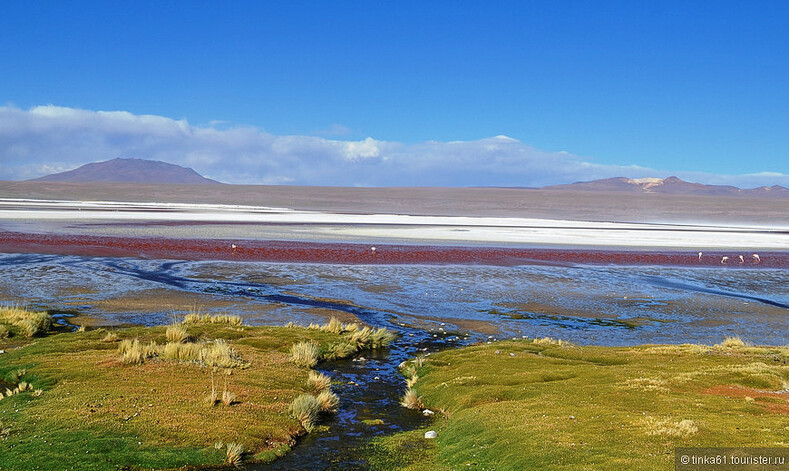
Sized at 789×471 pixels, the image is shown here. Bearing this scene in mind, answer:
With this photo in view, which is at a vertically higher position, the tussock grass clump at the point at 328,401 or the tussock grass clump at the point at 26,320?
the tussock grass clump at the point at 26,320

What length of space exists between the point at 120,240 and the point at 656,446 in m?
39.9

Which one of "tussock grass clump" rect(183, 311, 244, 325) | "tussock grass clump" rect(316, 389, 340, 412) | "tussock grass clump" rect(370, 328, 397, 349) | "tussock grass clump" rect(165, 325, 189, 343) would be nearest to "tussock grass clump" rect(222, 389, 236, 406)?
"tussock grass clump" rect(316, 389, 340, 412)

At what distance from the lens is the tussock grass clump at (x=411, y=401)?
12.1 meters

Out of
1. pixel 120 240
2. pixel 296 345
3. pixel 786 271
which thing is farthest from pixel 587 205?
pixel 296 345

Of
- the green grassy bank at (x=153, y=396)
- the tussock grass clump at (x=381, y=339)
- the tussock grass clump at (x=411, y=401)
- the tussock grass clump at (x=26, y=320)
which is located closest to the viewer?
the green grassy bank at (x=153, y=396)

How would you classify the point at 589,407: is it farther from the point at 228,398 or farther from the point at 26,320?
the point at 26,320

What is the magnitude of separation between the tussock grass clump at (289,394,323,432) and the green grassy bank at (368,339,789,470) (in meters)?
1.30

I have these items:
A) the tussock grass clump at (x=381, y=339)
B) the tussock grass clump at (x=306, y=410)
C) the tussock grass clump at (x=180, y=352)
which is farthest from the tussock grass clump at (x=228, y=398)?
the tussock grass clump at (x=381, y=339)

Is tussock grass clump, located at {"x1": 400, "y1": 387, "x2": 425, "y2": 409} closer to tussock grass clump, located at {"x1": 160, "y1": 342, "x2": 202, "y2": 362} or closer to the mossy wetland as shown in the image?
the mossy wetland

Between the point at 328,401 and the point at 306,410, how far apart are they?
2.37ft

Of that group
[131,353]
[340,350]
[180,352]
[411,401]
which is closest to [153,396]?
[131,353]

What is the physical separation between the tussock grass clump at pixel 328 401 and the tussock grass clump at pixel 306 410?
0.12 meters

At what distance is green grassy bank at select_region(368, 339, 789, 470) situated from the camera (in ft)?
27.8

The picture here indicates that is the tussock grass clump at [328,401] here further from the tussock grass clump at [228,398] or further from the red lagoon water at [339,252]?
the red lagoon water at [339,252]
